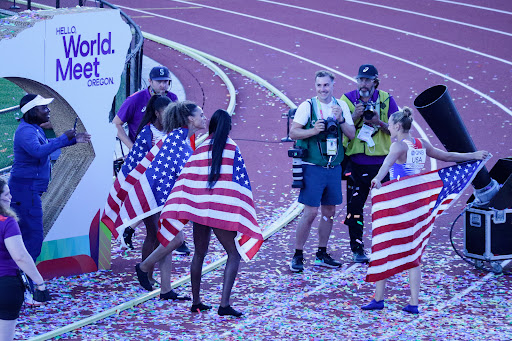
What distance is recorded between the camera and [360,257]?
10.7m

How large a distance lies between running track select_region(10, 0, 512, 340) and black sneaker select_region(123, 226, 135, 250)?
→ 307 millimetres

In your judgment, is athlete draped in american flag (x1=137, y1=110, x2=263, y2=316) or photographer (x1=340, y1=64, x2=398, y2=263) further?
photographer (x1=340, y1=64, x2=398, y2=263)

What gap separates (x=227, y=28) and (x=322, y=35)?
261 cm

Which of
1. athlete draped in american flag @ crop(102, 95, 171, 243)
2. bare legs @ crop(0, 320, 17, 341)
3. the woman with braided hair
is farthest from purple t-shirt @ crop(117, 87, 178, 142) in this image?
bare legs @ crop(0, 320, 17, 341)

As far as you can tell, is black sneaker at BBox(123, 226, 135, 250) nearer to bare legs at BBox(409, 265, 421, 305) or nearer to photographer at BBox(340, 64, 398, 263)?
photographer at BBox(340, 64, 398, 263)

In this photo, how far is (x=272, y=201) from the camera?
1298cm

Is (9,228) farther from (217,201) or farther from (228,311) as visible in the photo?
(228,311)

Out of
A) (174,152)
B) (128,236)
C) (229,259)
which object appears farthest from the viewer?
(128,236)

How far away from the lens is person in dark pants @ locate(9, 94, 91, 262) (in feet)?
30.3

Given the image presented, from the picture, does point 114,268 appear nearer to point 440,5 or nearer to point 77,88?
point 77,88

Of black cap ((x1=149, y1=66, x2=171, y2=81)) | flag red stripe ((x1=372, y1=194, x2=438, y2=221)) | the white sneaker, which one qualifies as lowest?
the white sneaker

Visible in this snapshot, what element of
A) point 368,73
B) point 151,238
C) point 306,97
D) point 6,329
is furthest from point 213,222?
point 306,97

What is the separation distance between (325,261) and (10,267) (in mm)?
4376

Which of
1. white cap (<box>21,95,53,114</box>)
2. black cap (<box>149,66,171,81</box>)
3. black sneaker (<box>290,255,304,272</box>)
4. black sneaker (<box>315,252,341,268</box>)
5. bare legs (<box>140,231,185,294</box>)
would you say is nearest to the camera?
white cap (<box>21,95,53,114</box>)
